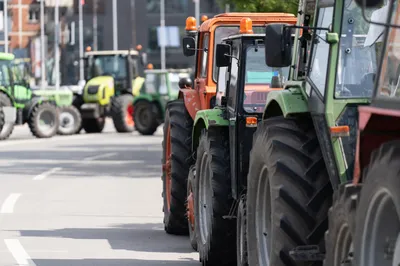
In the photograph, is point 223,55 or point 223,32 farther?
point 223,32

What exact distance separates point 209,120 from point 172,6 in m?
106

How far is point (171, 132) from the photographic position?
16.1m

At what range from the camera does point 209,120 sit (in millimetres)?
13336

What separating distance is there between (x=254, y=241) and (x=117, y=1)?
107m

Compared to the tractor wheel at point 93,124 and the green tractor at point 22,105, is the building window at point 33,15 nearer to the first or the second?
the tractor wheel at point 93,124

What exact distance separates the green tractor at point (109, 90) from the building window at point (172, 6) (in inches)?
2565

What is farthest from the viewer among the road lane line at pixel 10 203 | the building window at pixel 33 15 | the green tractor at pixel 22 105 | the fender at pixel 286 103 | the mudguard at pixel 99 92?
the building window at pixel 33 15

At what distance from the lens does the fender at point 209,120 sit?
13258 millimetres

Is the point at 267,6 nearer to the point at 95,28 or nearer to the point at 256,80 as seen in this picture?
the point at 256,80

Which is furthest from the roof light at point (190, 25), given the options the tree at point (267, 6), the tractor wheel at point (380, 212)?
the tractor wheel at point (380, 212)

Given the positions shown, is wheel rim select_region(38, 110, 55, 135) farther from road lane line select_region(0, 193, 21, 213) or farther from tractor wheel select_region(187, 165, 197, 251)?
tractor wheel select_region(187, 165, 197, 251)

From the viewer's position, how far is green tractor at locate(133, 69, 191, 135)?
48125 millimetres

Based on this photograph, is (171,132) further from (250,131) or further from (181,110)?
(250,131)

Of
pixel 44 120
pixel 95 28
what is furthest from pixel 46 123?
pixel 95 28
